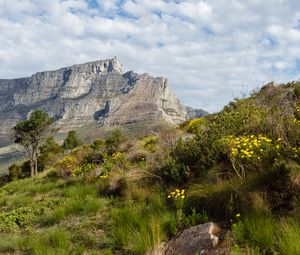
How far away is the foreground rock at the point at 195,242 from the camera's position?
529 centimetres

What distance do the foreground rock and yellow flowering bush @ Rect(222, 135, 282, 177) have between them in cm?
148

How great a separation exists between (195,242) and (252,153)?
218cm

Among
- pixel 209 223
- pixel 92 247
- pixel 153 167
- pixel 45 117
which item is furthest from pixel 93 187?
pixel 45 117

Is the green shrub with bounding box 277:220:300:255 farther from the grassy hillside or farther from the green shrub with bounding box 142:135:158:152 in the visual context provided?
the green shrub with bounding box 142:135:158:152

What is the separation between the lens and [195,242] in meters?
5.45

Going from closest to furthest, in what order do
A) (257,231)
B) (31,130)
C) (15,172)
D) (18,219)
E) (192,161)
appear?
(257,231) < (192,161) < (18,219) < (31,130) < (15,172)

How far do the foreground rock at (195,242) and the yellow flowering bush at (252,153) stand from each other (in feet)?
4.86

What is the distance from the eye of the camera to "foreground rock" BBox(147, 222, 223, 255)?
5.29 metres

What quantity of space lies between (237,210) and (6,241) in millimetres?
4423

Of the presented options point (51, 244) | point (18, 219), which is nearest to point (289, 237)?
point (51, 244)

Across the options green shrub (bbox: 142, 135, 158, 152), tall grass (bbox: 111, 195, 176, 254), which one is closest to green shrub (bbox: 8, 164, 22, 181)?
green shrub (bbox: 142, 135, 158, 152)

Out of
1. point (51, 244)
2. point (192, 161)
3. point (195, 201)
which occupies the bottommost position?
point (51, 244)

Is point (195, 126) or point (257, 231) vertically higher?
point (195, 126)

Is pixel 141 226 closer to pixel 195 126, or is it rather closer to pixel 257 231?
pixel 257 231
